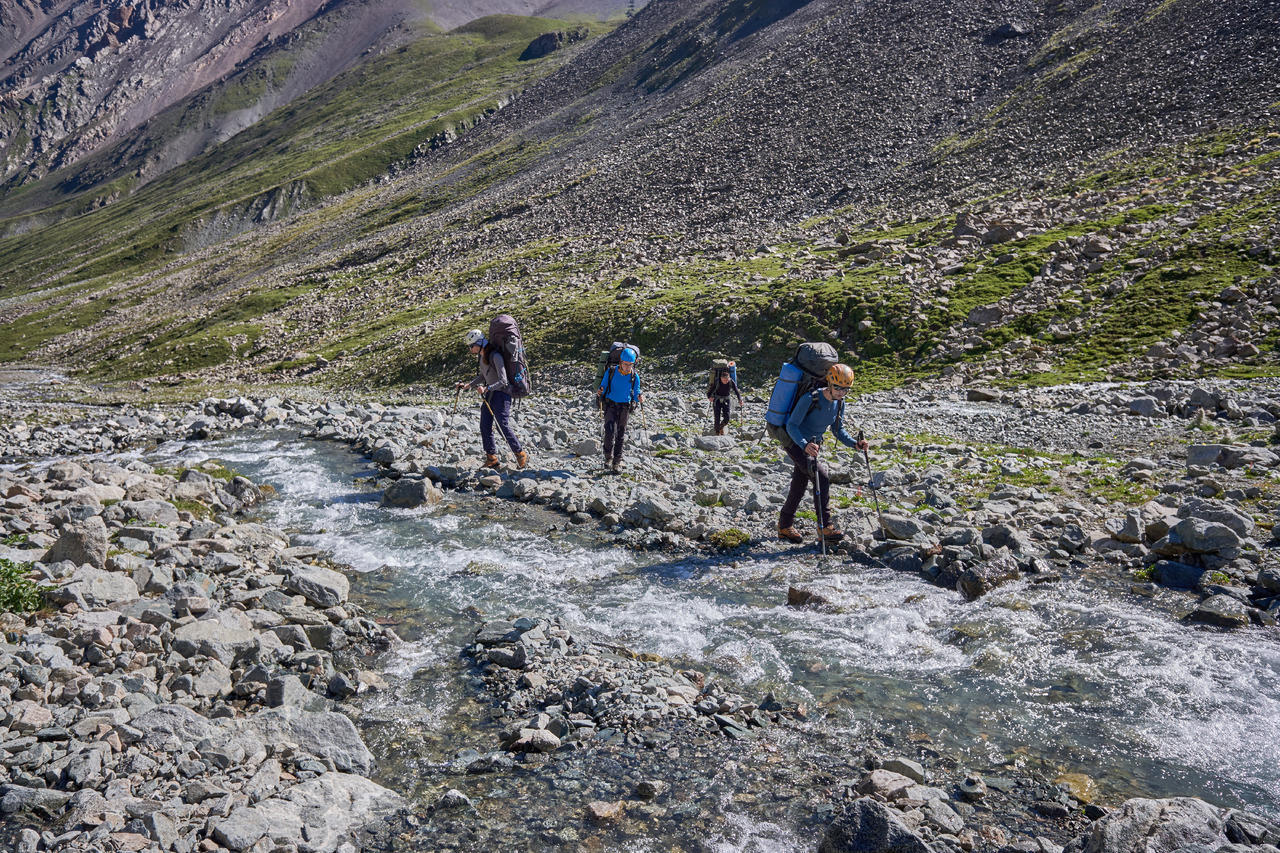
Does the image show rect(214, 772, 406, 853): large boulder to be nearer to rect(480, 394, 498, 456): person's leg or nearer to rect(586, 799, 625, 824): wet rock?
rect(586, 799, 625, 824): wet rock

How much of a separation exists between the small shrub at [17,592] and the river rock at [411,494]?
8.22 meters

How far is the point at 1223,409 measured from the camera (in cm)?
1894

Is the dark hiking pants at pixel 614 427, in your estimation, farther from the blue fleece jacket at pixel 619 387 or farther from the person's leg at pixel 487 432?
the person's leg at pixel 487 432

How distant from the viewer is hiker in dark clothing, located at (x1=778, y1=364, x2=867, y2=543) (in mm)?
12562

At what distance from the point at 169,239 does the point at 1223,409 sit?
21759 centimetres

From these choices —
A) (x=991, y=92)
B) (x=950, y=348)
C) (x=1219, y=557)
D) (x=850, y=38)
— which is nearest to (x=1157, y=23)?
(x=991, y=92)

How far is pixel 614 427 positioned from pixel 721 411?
535 centimetres

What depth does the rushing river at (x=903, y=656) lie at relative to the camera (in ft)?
25.7

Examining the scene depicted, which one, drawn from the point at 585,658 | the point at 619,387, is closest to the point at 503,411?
the point at 619,387

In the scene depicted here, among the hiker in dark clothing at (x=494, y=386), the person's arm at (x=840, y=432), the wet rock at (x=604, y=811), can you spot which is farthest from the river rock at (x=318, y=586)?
the person's arm at (x=840, y=432)

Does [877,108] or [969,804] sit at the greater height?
[877,108]

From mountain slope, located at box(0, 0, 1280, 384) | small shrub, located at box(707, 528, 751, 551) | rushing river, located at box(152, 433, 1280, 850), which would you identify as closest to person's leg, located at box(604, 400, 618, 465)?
rushing river, located at box(152, 433, 1280, 850)

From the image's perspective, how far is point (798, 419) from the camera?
13062 millimetres

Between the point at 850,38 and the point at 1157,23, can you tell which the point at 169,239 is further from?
the point at 1157,23
